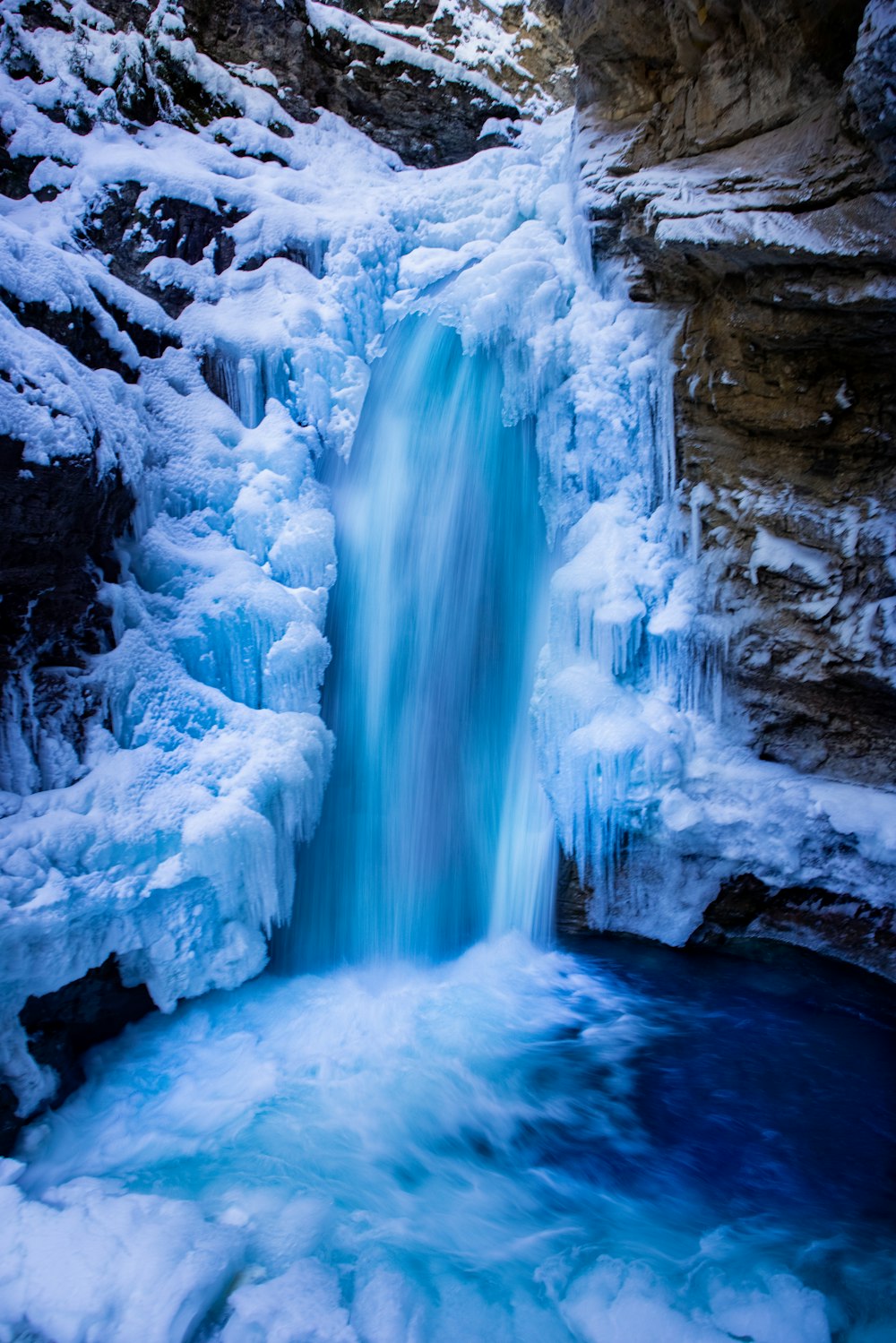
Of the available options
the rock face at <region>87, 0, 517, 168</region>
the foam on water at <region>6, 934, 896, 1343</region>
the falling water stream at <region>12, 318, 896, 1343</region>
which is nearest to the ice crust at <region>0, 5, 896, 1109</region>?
the falling water stream at <region>12, 318, 896, 1343</region>

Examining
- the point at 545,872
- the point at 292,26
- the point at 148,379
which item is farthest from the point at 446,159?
the point at 545,872

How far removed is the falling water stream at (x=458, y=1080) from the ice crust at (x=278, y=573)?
34 cm

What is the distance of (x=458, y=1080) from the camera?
3.76m

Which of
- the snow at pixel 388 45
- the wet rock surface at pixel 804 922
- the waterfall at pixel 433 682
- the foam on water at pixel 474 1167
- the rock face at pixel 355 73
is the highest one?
the snow at pixel 388 45

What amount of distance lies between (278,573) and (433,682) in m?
1.20

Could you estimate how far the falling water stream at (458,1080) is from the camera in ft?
8.48

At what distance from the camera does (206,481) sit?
4883 mm

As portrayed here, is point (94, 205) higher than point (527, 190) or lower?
lower

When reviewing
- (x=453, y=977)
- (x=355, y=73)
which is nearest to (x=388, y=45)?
(x=355, y=73)

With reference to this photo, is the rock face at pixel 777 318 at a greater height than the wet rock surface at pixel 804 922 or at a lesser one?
greater

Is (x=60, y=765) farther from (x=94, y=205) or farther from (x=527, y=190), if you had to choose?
(x=527, y=190)

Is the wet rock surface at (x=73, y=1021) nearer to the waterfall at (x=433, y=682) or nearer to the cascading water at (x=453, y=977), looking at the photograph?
Result: the cascading water at (x=453, y=977)

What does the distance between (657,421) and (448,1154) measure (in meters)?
4.07

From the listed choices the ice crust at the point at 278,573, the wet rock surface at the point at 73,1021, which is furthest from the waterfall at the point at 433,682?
the wet rock surface at the point at 73,1021
